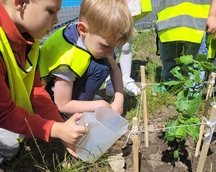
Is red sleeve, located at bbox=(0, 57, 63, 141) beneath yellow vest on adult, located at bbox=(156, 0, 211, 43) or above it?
beneath

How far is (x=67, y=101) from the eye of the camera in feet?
6.00

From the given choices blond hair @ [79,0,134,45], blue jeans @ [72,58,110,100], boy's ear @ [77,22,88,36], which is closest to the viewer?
blond hair @ [79,0,134,45]

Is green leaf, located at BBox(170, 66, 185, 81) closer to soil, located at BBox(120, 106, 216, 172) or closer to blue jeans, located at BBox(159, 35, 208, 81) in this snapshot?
soil, located at BBox(120, 106, 216, 172)

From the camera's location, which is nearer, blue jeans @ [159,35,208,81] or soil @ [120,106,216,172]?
soil @ [120,106,216,172]

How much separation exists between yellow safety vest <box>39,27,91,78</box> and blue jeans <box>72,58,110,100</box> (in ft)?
0.25

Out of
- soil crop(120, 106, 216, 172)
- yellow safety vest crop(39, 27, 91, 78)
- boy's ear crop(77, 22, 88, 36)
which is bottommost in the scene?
soil crop(120, 106, 216, 172)

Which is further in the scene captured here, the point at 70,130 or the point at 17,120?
the point at 17,120

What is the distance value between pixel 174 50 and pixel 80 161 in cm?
134

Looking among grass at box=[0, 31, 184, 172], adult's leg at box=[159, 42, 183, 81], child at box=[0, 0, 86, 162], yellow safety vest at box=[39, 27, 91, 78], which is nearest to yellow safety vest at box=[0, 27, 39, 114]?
child at box=[0, 0, 86, 162]

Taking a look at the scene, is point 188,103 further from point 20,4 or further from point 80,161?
point 20,4

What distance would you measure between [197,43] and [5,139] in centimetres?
151

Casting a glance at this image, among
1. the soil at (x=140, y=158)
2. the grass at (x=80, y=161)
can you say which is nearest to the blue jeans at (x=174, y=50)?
the grass at (x=80, y=161)

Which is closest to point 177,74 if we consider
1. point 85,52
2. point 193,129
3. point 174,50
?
point 193,129

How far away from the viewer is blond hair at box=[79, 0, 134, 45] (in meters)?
1.60
